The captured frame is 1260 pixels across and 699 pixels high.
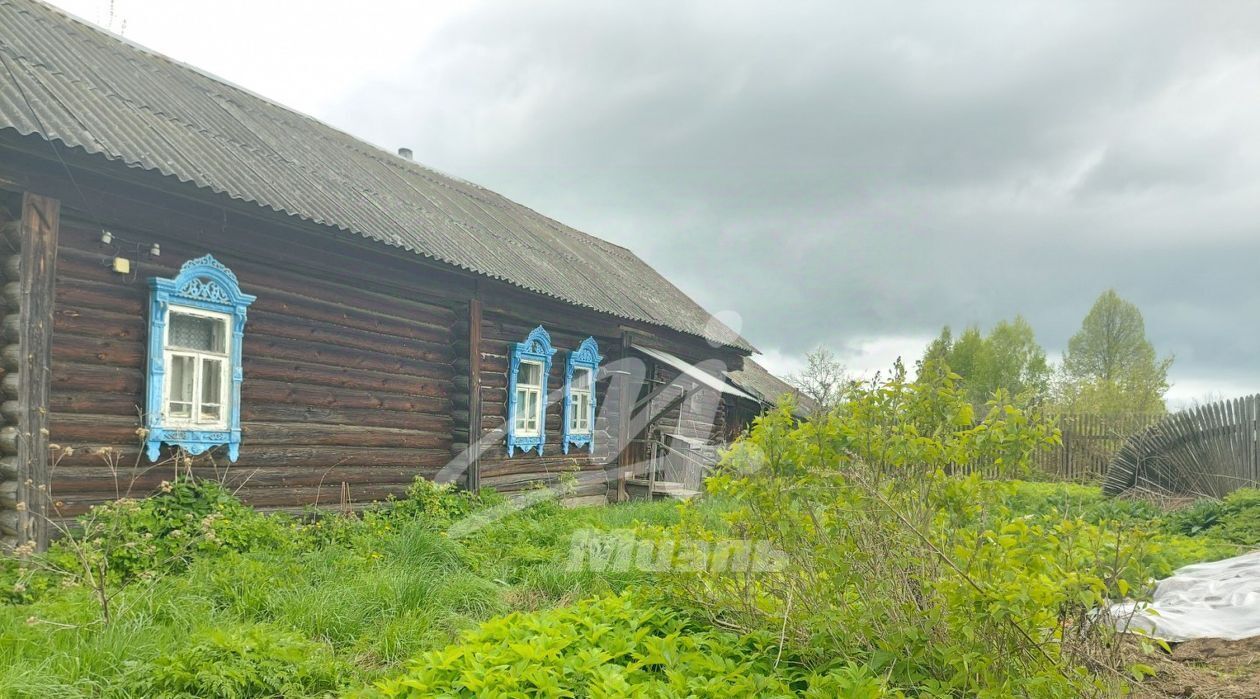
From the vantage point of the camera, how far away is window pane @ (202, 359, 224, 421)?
6762mm

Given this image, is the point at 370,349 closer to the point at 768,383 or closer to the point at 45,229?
the point at 45,229

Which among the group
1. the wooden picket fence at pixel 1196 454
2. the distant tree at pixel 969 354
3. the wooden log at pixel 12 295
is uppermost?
the distant tree at pixel 969 354

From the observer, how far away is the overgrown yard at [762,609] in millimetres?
2789

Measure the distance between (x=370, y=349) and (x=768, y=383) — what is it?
684 inches

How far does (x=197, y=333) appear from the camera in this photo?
6746 mm

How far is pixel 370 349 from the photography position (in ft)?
27.3

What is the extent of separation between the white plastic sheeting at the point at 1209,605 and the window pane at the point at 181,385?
22.4ft

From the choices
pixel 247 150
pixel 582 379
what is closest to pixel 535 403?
pixel 582 379

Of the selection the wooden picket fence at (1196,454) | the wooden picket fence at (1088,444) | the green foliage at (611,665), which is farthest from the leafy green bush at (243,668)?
the wooden picket fence at (1088,444)

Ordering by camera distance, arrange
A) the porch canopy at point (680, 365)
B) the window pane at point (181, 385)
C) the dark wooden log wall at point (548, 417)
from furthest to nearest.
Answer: the porch canopy at point (680, 365)
the dark wooden log wall at point (548, 417)
the window pane at point (181, 385)

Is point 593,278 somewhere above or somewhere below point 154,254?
above

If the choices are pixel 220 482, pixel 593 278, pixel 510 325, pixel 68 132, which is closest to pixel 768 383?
pixel 593 278

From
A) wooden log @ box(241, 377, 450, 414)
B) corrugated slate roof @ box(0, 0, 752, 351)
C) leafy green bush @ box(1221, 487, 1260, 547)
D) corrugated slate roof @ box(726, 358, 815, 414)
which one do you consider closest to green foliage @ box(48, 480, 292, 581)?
wooden log @ box(241, 377, 450, 414)

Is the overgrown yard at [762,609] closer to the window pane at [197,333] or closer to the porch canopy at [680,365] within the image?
the window pane at [197,333]
